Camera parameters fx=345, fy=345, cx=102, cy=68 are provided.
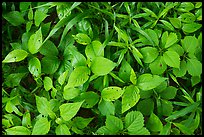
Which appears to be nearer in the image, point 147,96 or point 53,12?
point 147,96

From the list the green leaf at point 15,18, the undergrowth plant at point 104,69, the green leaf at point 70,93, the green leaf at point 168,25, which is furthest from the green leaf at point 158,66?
the green leaf at point 15,18

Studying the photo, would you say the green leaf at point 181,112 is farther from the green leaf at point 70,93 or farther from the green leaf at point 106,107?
the green leaf at point 70,93

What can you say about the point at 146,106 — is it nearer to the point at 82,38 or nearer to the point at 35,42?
the point at 82,38

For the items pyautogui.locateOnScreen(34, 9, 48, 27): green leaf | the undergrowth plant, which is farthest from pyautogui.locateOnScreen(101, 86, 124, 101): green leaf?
pyautogui.locateOnScreen(34, 9, 48, 27): green leaf

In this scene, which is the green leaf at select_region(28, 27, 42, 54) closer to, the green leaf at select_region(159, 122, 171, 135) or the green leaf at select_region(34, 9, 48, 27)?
the green leaf at select_region(34, 9, 48, 27)

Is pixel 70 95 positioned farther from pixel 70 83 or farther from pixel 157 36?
pixel 157 36

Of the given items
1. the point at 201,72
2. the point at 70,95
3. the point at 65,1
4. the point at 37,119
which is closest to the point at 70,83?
the point at 70,95
